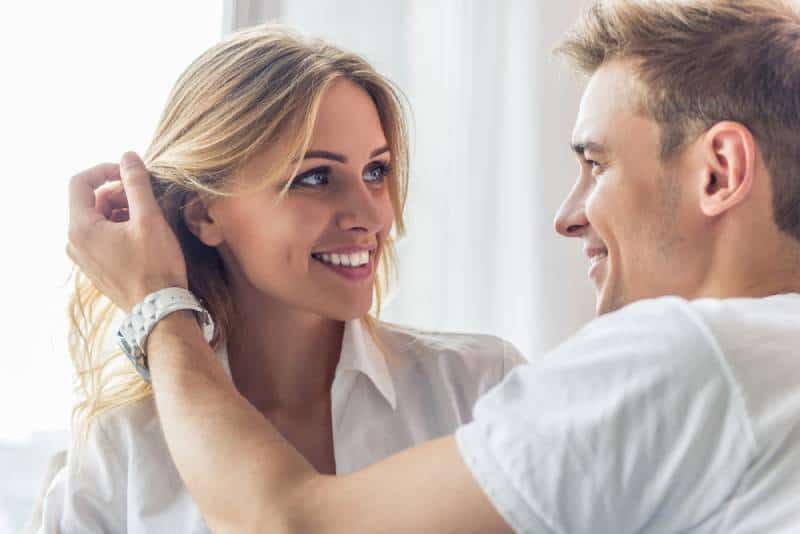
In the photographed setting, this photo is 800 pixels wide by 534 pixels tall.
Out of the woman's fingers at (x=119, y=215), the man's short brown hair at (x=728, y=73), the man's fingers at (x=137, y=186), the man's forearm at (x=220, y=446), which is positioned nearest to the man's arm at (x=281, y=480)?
the man's forearm at (x=220, y=446)

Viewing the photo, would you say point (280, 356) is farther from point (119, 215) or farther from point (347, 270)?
point (119, 215)

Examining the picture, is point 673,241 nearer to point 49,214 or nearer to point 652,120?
point 652,120

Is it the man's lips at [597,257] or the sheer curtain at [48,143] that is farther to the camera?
the sheer curtain at [48,143]

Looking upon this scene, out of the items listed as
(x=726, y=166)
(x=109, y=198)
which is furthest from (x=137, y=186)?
(x=726, y=166)

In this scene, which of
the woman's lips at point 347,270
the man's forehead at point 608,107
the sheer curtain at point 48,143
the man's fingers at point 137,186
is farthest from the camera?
the sheer curtain at point 48,143

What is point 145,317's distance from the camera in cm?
135

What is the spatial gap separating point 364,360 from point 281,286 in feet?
0.59

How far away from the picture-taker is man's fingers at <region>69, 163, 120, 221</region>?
149 cm

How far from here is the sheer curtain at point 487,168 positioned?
→ 2.41 meters

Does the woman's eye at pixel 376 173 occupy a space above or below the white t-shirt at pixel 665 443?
above

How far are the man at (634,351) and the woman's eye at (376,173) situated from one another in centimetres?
35

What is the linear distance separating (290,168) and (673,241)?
22.7 inches

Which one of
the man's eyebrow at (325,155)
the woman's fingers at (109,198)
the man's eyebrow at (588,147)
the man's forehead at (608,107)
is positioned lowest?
the woman's fingers at (109,198)

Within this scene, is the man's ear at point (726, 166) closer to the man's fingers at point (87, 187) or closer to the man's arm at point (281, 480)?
the man's arm at point (281, 480)
